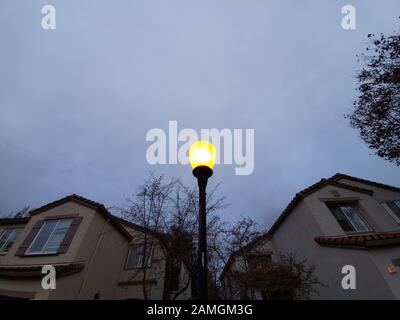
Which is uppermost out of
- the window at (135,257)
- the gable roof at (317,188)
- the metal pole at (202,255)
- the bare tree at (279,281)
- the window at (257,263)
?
the gable roof at (317,188)

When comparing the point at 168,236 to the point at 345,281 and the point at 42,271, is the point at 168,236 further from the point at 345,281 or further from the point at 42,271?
the point at 345,281

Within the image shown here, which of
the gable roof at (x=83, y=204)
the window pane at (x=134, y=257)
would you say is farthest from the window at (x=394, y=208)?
the gable roof at (x=83, y=204)

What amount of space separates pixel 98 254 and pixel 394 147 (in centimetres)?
1742

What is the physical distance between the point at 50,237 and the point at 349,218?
16.9 metres

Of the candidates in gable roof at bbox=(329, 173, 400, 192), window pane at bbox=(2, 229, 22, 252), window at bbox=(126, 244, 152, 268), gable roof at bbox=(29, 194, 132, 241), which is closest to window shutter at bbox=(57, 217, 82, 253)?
gable roof at bbox=(29, 194, 132, 241)

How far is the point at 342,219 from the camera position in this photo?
13.3 meters

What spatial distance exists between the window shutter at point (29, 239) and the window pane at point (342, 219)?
17159 mm

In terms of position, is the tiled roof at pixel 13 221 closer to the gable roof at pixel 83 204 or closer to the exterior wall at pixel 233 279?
the gable roof at pixel 83 204

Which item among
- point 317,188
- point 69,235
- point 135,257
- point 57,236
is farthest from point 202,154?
point 135,257

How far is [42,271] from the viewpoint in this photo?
1019 centimetres

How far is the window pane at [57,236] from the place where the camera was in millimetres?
12266

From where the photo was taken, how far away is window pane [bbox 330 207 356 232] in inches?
506
